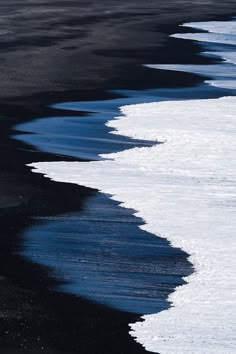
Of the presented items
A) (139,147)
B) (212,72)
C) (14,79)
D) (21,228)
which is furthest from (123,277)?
(212,72)

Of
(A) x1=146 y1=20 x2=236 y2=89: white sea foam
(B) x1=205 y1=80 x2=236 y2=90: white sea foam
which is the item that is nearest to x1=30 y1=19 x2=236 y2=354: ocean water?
(B) x1=205 y1=80 x2=236 y2=90: white sea foam

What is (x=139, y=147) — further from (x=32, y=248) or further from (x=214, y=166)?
(x=32, y=248)

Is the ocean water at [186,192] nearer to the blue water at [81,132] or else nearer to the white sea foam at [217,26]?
the blue water at [81,132]

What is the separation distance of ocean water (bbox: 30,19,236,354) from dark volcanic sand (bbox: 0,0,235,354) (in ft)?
0.89

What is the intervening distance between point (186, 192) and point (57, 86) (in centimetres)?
715

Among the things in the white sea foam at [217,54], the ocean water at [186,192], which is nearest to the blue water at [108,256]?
the ocean water at [186,192]

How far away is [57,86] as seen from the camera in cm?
1711

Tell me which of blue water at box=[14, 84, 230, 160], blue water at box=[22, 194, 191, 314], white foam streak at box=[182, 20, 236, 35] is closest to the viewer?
blue water at box=[22, 194, 191, 314]

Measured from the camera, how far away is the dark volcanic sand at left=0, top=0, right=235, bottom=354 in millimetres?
6824

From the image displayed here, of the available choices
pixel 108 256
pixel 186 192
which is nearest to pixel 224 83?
pixel 186 192

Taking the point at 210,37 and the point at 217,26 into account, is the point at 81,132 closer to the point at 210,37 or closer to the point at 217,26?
the point at 210,37

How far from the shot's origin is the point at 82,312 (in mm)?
7156

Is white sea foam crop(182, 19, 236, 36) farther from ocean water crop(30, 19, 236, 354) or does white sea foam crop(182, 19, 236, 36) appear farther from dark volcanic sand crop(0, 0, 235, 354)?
ocean water crop(30, 19, 236, 354)

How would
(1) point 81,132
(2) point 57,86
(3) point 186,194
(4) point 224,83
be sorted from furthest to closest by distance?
(4) point 224,83, (2) point 57,86, (1) point 81,132, (3) point 186,194
